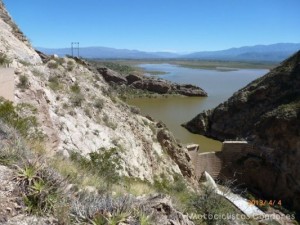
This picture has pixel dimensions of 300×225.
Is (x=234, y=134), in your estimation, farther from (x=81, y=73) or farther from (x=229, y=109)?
(x=81, y=73)

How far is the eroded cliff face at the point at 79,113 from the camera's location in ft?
34.7

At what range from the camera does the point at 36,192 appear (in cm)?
429

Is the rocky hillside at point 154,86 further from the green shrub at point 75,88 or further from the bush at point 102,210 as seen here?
the bush at point 102,210

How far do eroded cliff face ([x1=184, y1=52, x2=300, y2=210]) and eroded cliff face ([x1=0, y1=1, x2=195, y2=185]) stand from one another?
10205 millimetres

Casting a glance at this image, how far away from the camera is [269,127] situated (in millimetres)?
27359

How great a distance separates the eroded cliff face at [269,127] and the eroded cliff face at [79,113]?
10.2 metres

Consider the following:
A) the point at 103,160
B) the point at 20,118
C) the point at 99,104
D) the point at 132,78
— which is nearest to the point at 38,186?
the point at 20,118

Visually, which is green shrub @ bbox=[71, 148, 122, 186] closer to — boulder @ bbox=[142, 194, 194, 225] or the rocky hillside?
boulder @ bbox=[142, 194, 194, 225]

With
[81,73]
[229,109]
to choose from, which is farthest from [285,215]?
[229,109]

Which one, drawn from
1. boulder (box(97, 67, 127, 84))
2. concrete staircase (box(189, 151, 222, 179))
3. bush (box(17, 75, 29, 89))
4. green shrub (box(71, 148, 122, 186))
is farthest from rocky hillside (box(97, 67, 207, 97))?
bush (box(17, 75, 29, 89))

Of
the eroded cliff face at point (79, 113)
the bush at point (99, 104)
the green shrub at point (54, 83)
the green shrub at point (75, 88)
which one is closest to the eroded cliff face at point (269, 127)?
the eroded cliff face at point (79, 113)

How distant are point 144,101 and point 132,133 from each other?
4208 centimetres

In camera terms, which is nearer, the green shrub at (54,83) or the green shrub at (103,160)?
the green shrub at (103,160)

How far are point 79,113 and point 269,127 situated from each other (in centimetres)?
1835
